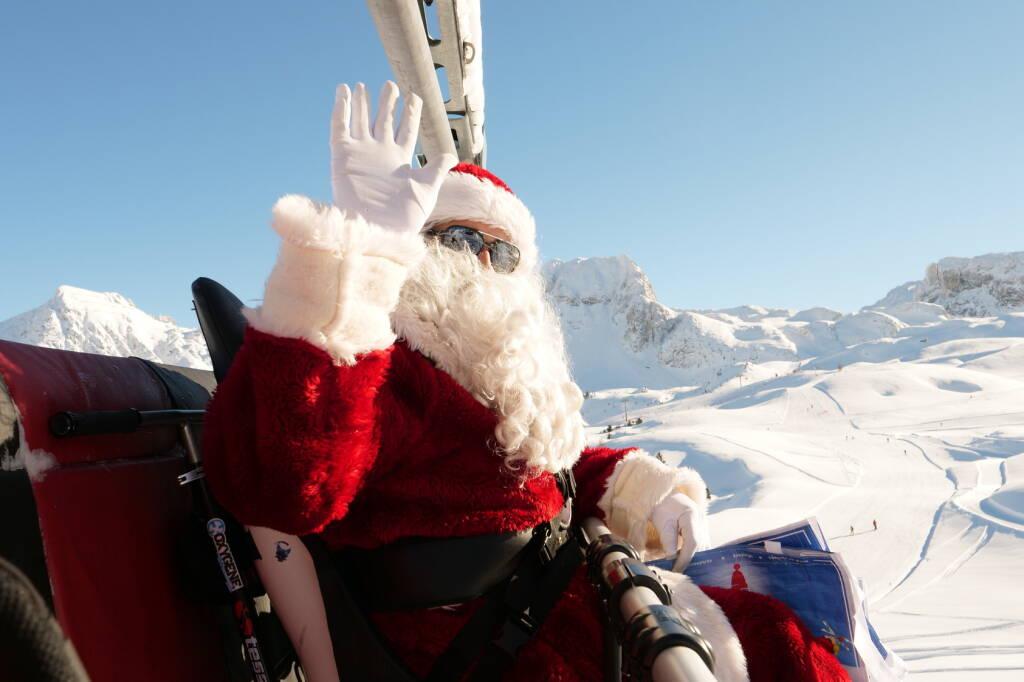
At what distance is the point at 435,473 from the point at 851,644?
1.02 meters

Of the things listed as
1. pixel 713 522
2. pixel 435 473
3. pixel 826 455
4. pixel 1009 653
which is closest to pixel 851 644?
pixel 435 473

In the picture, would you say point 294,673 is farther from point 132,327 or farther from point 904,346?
point 904,346

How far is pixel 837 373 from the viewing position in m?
70.1

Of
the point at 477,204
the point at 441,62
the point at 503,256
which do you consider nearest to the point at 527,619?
the point at 503,256

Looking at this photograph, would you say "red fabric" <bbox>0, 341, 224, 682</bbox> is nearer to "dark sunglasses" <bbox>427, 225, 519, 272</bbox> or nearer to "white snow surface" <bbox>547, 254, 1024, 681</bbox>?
"dark sunglasses" <bbox>427, 225, 519, 272</bbox>

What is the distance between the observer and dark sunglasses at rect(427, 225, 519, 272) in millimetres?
1668

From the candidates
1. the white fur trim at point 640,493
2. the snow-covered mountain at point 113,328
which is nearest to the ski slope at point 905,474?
the white fur trim at point 640,493

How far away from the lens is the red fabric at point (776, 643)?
1.29 m

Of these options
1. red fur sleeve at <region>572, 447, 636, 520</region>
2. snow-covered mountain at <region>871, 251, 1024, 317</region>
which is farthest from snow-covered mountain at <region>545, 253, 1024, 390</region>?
red fur sleeve at <region>572, 447, 636, 520</region>

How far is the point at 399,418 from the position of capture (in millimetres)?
1280

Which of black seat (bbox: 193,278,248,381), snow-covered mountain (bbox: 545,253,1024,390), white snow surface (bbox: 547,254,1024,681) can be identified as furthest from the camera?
snow-covered mountain (bbox: 545,253,1024,390)

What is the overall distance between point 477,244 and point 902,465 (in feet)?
143

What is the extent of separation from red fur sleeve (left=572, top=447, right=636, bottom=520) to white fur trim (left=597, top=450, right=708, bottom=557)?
18 mm

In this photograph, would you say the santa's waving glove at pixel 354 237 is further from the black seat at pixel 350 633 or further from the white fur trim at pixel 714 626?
the white fur trim at pixel 714 626
